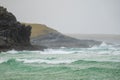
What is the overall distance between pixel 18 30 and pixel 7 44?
731cm

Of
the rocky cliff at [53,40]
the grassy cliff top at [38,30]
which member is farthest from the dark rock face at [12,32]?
the grassy cliff top at [38,30]

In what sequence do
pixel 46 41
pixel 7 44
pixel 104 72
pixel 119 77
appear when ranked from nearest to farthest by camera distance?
1. pixel 119 77
2. pixel 104 72
3. pixel 7 44
4. pixel 46 41

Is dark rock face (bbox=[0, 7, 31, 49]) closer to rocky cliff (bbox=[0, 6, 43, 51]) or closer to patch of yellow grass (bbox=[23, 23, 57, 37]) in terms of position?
rocky cliff (bbox=[0, 6, 43, 51])

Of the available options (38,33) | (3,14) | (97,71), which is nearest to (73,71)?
(97,71)

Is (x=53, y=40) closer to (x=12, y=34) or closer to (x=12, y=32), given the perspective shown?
(x=12, y=32)

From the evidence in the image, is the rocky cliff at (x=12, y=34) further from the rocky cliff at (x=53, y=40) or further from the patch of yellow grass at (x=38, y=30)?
the patch of yellow grass at (x=38, y=30)

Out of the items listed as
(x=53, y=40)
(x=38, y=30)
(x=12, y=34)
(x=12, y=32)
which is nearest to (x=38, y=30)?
(x=38, y=30)

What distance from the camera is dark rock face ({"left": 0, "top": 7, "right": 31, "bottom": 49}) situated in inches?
2356

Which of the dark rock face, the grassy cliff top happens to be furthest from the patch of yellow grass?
the dark rock face

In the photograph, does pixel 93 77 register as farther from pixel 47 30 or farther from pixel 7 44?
pixel 47 30

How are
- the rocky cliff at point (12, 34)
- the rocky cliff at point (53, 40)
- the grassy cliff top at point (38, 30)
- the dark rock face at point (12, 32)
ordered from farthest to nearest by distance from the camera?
the grassy cliff top at point (38, 30) → the rocky cliff at point (53, 40) → the dark rock face at point (12, 32) → the rocky cliff at point (12, 34)

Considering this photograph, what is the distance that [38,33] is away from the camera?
102 m

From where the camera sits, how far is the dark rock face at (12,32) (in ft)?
196

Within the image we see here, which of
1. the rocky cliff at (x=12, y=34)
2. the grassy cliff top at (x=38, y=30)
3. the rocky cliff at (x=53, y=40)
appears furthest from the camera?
the grassy cliff top at (x=38, y=30)
